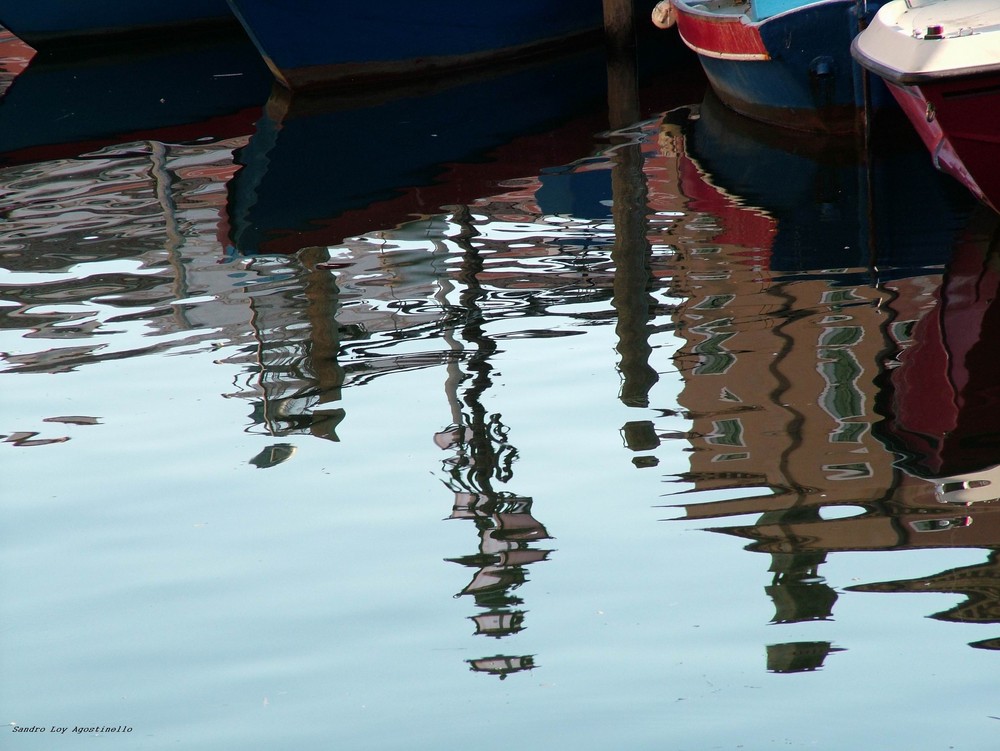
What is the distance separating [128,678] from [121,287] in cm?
409

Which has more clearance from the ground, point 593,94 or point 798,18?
point 798,18

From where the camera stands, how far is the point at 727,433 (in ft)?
15.6

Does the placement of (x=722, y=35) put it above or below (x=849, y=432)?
above

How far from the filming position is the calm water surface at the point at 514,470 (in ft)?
11.0

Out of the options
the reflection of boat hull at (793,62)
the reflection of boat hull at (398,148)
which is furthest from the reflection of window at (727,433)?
the reflection of boat hull at (793,62)

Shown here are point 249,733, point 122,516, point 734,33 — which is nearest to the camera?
point 249,733

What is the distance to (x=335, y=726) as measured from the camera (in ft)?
10.7

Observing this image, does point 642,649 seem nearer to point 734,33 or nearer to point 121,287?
point 121,287

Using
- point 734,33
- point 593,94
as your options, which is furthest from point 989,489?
point 593,94

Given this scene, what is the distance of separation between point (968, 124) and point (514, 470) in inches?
135

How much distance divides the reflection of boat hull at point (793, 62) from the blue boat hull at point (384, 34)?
4059 millimetres

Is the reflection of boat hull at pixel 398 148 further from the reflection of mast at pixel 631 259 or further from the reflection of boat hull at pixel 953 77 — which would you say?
the reflection of boat hull at pixel 953 77

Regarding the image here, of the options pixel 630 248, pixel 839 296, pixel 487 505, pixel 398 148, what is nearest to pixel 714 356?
pixel 839 296

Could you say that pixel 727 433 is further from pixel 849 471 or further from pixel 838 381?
pixel 838 381
